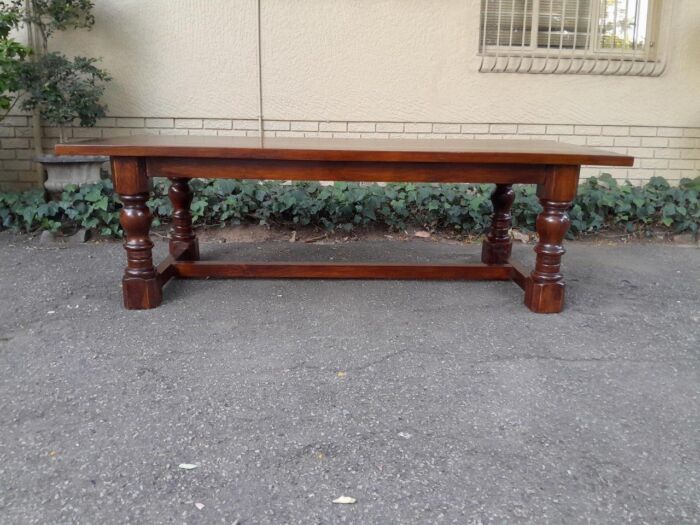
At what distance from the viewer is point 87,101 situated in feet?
15.6

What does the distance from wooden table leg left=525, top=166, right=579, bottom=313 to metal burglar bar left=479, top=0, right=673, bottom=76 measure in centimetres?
255

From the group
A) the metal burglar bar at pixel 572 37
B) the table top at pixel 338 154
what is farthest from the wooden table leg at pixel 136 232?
the metal burglar bar at pixel 572 37

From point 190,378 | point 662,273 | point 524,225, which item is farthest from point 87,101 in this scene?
point 662,273

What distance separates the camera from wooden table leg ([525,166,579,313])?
3.11 metres

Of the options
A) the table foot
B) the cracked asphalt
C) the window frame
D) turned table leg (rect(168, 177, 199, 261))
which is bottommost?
the cracked asphalt

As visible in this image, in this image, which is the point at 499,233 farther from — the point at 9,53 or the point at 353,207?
the point at 9,53

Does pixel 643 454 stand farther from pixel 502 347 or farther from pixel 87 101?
pixel 87 101

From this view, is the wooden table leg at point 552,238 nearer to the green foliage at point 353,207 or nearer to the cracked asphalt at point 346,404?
the cracked asphalt at point 346,404

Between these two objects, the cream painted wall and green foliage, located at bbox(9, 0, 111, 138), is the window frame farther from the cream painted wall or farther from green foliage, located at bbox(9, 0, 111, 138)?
green foliage, located at bbox(9, 0, 111, 138)

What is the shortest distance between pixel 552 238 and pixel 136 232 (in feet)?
7.05

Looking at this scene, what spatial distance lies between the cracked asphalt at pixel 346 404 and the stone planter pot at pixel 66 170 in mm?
1494

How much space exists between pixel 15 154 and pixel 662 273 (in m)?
5.24

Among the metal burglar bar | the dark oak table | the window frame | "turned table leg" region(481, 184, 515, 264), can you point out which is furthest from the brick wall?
the dark oak table

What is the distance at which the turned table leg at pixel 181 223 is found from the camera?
3906 millimetres
